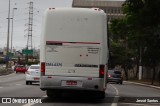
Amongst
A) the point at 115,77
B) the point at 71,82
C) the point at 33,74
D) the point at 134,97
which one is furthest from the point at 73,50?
the point at 115,77

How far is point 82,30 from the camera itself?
65.8 feet

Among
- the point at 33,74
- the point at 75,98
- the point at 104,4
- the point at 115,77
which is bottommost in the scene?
the point at 115,77

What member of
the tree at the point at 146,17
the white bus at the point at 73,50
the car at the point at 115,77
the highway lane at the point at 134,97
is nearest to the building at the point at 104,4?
the tree at the point at 146,17

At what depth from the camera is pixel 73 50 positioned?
65.5 feet

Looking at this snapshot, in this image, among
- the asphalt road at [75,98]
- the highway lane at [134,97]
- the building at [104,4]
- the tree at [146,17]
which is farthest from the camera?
the building at [104,4]

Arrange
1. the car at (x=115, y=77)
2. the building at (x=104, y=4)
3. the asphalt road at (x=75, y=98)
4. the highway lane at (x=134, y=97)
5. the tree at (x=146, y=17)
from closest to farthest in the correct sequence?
the asphalt road at (x=75, y=98)
the highway lane at (x=134, y=97)
the tree at (x=146, y=17)
the car at (x=115, y=77)
the building at (x=104, y=4)

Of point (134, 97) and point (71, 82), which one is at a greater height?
point (71, 82)

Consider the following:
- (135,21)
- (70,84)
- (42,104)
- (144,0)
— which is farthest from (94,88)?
(135,21)

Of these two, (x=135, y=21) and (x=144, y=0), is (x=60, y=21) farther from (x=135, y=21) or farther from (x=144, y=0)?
(x=135, y=21)

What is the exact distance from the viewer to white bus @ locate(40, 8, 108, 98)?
19875 mm

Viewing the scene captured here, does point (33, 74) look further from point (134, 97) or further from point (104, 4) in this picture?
point (104, 4)

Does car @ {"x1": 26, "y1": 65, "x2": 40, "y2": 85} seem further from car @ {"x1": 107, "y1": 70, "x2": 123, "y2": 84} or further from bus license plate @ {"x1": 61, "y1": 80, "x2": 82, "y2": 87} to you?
bus license plate @ {"x1": 61, "y1": 80, "x2": 82, "y2": 87}

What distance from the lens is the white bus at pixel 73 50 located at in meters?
19.9

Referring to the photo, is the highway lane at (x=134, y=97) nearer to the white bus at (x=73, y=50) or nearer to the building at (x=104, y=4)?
the white bus at (x=73, y=50)
